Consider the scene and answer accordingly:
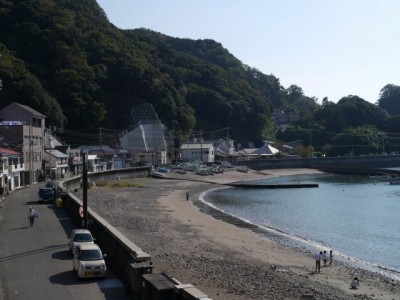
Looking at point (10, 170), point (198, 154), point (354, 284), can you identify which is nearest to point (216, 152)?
point (198, 154)

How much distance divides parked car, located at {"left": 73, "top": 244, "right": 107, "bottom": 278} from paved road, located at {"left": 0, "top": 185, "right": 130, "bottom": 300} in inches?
10.6

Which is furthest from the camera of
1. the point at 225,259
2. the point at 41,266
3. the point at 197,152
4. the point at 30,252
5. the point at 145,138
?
the point at 197,152

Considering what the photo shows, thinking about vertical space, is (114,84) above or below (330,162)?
above

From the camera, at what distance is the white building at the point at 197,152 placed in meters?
128

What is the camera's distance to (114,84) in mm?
125062

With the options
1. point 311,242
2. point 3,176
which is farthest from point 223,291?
point 3,176

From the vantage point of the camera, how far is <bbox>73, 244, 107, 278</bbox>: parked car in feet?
58.1

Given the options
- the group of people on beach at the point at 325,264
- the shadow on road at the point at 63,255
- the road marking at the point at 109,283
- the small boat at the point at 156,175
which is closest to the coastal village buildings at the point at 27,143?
the small boat at the point at 156,175

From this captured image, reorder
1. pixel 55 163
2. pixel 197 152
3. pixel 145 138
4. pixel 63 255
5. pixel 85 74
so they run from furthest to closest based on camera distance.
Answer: pixel 197 152 → pixel 85 74 → pixel 145 138 → pixel 55 163 → pixel 63 255

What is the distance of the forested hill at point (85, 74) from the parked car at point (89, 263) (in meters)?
79.3

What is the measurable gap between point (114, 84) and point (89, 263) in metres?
110

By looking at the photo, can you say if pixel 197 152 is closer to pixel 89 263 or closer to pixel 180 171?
pixel 180 171

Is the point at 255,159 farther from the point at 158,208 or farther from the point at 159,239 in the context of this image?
the point at 159,239

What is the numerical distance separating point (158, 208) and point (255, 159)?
87.6m
